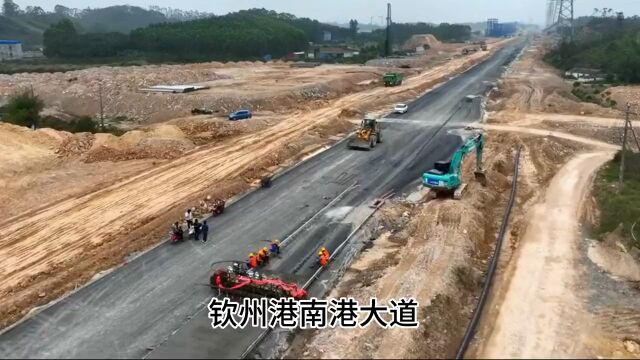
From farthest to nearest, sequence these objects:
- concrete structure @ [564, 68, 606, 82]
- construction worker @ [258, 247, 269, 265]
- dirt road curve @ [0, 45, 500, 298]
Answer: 1. concrete structure @ [564, 68, 606, 82]
2. dirt road curve @ [0, 45, 500, 298]
3. construction worker @ [258, 247, 269, 265]

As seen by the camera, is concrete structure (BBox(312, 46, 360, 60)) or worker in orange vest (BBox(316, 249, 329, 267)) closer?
worker in orange vest (BBox(316, 249, 329, 267))

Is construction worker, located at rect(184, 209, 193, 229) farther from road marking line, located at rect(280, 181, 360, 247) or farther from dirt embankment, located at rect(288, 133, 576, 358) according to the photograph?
dirt embankment, located at rect(288, 133, 576, 358)

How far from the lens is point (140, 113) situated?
5747 centimetres

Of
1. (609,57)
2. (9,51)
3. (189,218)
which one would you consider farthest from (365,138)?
(9,51)

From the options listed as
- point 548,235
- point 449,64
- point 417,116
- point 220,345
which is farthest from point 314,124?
point 449,64

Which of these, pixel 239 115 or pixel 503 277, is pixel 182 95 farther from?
pixel 503 277

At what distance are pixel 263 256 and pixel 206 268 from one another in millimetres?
2198

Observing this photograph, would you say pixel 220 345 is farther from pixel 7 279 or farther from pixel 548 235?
pixel 548 235

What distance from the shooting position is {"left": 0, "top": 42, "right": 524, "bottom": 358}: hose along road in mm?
16297

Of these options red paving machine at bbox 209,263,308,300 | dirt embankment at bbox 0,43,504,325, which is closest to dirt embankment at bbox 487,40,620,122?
dirt embankment at bbox 0,43,504,325

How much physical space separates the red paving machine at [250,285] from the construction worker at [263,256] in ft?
5.46

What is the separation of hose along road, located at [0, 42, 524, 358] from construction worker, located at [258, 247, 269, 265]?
1.27 feet

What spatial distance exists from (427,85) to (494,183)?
151 ft

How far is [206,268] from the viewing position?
21141mm
